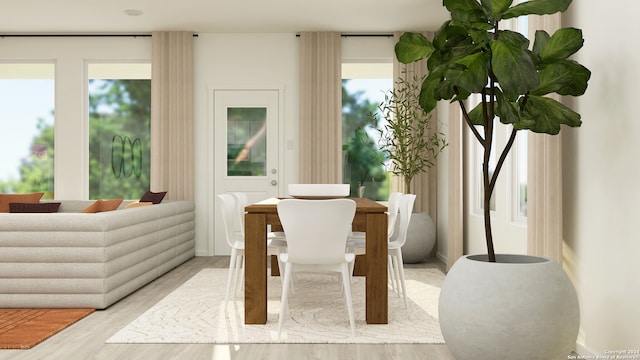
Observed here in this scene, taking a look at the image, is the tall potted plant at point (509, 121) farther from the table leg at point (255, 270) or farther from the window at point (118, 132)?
the window at point (118, 132)

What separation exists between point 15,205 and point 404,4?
14.8 feet

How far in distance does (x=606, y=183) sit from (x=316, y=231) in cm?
154

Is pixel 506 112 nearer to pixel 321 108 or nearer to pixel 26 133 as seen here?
pixel 321 108

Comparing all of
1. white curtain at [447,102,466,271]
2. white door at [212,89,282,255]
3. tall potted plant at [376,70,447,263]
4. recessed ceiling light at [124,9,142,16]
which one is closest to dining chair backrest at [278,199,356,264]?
white curtain at [447,102,466,271]

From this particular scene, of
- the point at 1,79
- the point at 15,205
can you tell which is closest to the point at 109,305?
the point at 15,205

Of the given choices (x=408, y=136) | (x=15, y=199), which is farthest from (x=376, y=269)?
(x=15, y=199)

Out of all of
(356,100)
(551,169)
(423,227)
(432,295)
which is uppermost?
(356,100)

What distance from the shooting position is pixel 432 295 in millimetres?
4660

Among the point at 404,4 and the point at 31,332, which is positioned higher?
the point at 404,4

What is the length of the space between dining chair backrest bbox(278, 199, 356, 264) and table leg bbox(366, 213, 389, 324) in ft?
1.08

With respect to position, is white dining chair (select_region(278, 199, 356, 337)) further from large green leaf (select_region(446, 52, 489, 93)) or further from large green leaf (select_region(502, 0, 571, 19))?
large green leaf (select_region(502, 0, 571, 19))

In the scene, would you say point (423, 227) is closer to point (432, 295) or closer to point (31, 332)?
point (432, 295)

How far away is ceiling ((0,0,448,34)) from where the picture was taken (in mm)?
6027

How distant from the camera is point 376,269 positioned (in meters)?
3.66
